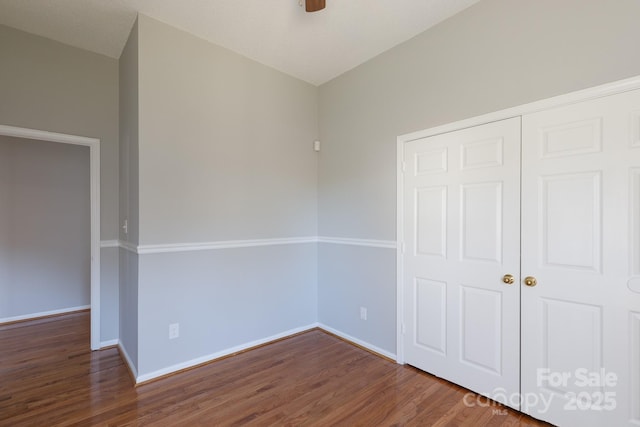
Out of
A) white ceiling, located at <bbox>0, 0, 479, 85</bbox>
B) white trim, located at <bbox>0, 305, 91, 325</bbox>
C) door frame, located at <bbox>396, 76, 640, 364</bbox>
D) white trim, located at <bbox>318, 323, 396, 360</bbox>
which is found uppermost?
white ceiling, located at <bbox>0, 0, 479, 85</bbox>

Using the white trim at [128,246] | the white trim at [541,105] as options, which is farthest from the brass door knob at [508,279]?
the white trim at [128,246]

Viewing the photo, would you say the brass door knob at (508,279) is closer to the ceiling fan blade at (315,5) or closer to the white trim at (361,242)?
the white trim at (361,242)

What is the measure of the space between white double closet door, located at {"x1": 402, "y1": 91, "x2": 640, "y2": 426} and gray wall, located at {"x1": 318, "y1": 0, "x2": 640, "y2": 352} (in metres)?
0.22

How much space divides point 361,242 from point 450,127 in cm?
137

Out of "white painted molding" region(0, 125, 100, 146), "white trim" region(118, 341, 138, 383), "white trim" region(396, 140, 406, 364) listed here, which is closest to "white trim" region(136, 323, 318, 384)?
"white trim" region(118, 341, 138, 383)

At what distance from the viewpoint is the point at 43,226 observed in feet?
13.1

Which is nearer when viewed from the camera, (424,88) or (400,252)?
(424,88)

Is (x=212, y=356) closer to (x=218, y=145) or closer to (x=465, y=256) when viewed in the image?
(x=218, y=145)

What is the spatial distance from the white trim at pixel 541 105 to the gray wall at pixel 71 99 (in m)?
3.10

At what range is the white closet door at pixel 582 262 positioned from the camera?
1578mm

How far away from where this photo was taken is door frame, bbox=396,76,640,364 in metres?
1.63

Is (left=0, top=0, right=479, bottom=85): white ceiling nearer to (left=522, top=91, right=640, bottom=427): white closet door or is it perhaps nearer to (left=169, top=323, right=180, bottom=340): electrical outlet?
(left=522, top=91, right=640, bottom=427): white closet door

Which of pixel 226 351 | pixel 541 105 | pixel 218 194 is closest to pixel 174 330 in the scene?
pixel 226 351

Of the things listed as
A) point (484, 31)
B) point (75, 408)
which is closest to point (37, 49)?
point (75, 408)
